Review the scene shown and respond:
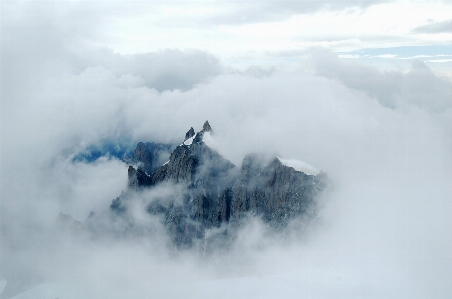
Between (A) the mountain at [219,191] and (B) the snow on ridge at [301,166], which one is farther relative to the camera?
(B) the snow on ridge at [301,166]

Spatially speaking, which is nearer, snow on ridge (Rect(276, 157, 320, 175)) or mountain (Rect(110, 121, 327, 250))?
mountain (Rect(110, 121, 327, 250))

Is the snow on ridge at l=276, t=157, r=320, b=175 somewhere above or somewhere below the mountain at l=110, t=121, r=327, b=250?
above

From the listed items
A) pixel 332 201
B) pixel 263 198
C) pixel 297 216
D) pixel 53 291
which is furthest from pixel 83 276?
pixel 332 201

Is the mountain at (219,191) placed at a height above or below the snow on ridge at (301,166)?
below

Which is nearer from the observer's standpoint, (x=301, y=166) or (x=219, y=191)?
(x=301, y=166)

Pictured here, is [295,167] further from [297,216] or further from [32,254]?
[32,254]

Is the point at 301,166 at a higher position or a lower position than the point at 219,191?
higher
